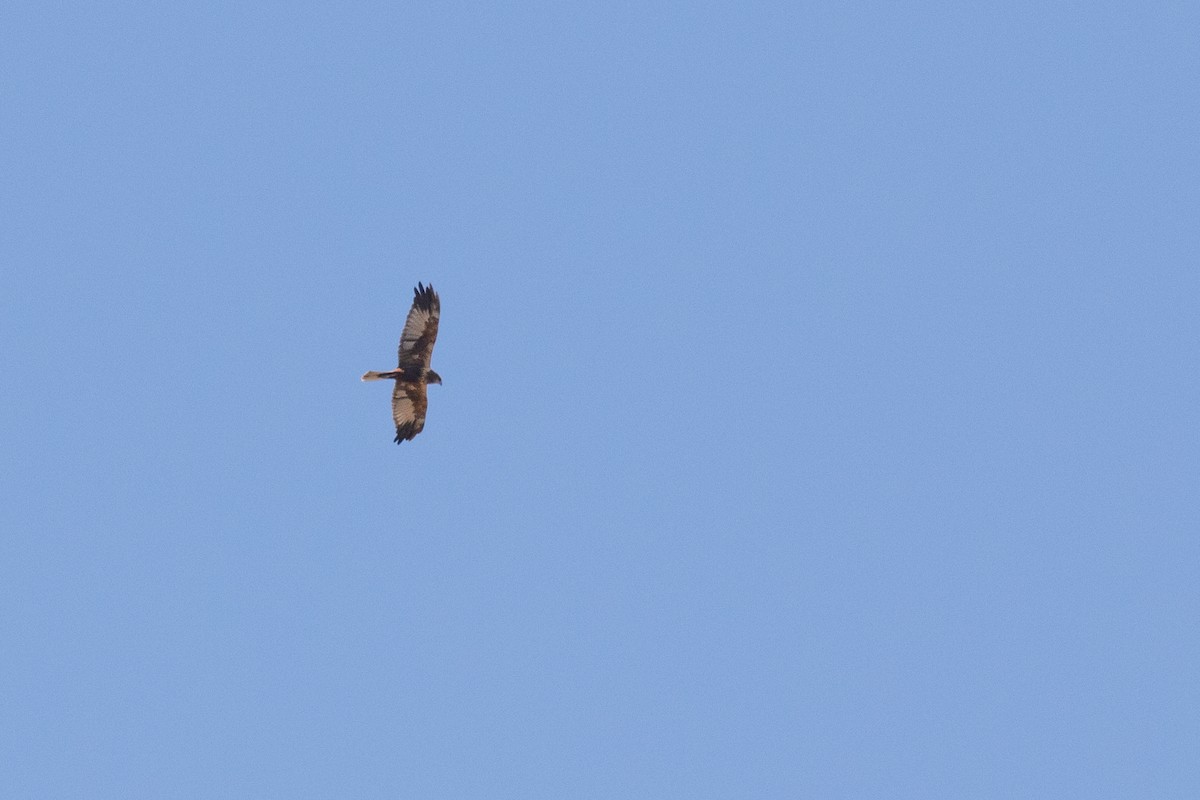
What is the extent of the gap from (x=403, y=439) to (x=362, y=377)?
7.65 feet

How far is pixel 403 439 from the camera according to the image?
5203 cm

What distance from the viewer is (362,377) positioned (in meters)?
50.6

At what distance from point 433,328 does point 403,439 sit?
3165mm

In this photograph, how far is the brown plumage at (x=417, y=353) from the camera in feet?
167

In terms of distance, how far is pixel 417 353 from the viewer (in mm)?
50875

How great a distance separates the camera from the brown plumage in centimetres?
5075

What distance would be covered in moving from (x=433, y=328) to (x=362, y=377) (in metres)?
2.17

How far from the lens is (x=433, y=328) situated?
167ft
